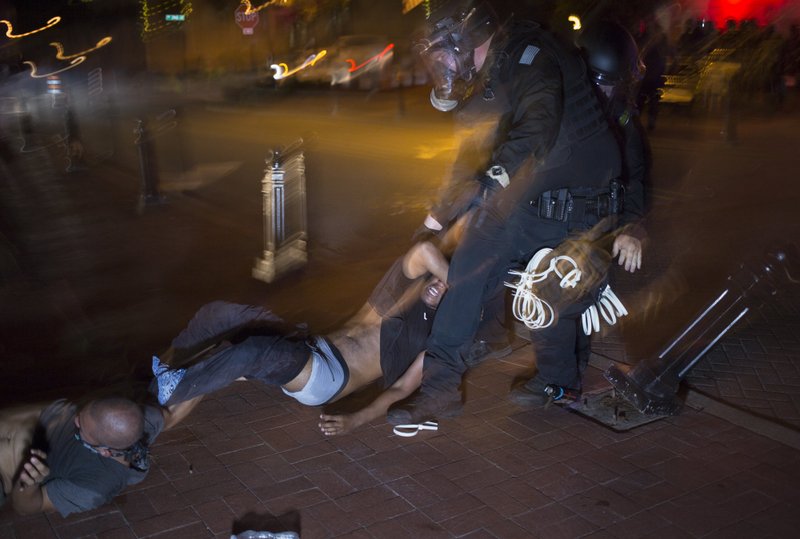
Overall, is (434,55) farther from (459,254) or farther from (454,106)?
(459,254)

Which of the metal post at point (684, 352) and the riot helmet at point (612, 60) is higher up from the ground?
the riot helmet at point (612, 60)

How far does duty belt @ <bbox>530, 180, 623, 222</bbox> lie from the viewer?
4.25m

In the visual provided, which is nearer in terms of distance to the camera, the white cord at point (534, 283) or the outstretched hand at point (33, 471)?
the outstretched hand at point (33, 471)

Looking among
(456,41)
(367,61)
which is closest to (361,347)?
(456,41)

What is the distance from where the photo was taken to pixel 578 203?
4281 mm

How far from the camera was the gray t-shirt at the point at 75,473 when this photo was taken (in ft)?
10.8

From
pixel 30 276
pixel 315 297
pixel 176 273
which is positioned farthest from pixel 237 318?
pixel 30 276

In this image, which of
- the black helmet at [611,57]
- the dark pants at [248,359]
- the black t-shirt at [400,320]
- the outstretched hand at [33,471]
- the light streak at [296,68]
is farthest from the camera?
the light streak at [296,68]

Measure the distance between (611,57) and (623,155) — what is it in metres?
0.58

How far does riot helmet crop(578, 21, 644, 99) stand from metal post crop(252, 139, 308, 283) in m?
3.14

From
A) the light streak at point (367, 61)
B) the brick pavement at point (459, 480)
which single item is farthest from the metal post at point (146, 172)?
the light streak at point (367, 61)

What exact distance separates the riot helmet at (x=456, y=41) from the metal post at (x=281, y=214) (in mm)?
2948

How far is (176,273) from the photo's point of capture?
710 centimetres

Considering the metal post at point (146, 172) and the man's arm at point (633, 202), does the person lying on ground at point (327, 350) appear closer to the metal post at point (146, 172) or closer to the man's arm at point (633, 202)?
the man's arm at point (633, 202)
